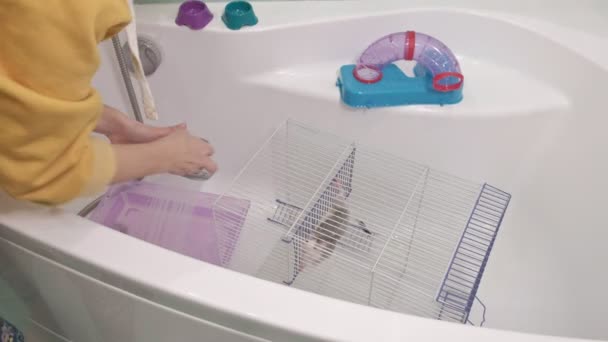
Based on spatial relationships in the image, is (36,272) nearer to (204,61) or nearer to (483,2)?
(204,61)

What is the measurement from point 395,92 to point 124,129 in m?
0.62

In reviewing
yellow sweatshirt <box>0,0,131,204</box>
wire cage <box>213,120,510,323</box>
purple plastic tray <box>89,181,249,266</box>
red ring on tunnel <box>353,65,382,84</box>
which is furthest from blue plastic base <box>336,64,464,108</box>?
yellow sweatshirt <box>0,0,131,204</box>

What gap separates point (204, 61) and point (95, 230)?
0.62 metres

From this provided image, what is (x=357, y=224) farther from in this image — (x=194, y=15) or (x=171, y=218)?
(x=194, y=15)

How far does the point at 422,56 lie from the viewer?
118cm

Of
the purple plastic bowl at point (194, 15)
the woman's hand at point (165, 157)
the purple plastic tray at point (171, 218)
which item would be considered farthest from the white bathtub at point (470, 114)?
the woman's hand at point (165, 157)

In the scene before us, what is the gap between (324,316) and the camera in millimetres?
702

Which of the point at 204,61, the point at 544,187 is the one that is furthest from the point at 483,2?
the point at 204,61

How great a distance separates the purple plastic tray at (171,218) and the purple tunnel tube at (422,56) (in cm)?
49

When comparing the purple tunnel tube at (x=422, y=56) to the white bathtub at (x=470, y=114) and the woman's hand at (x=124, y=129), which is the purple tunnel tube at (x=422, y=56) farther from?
the woman's hand at (x=124, y=129)

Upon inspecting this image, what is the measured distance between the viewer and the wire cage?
44.8 inches

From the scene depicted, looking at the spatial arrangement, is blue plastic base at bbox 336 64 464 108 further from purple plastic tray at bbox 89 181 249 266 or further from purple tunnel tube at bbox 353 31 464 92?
purple plastic tray at bbox 89 181 249 266

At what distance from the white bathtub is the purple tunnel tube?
0.07m

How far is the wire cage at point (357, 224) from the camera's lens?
1.14 m
